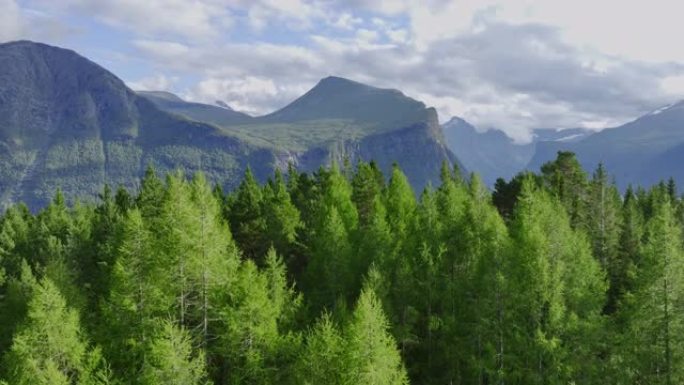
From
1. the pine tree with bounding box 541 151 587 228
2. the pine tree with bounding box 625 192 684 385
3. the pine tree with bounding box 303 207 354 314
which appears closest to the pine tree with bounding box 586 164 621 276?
the pine tree with bounding box 541 151 587 228

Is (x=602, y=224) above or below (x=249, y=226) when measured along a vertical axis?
above

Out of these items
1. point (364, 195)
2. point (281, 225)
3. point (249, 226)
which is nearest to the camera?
point (249, 226)

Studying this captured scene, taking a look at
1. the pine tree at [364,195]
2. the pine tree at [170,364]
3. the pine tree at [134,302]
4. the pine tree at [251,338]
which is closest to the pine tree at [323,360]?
the pine tree at [251,338]

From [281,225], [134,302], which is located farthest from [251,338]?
[281,225]

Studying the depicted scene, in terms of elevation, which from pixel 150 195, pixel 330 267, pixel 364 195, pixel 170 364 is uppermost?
pixel 364 195

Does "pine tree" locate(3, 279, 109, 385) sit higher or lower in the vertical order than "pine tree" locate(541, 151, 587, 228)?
lower

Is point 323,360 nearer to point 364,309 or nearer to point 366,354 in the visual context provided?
point 366,354

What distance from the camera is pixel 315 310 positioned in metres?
54.6

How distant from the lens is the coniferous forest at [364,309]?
3716 cm

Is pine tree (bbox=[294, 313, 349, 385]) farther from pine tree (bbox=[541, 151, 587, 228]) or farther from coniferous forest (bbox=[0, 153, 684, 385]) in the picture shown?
pine tree (bbox=[541, 151, 587, 228])

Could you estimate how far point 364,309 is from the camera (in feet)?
113

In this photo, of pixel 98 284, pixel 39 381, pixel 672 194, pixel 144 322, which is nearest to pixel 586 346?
pixel 144 322

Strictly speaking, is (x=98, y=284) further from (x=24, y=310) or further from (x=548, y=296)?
(x=548, y=296)

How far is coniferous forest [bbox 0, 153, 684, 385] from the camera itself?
122ft
